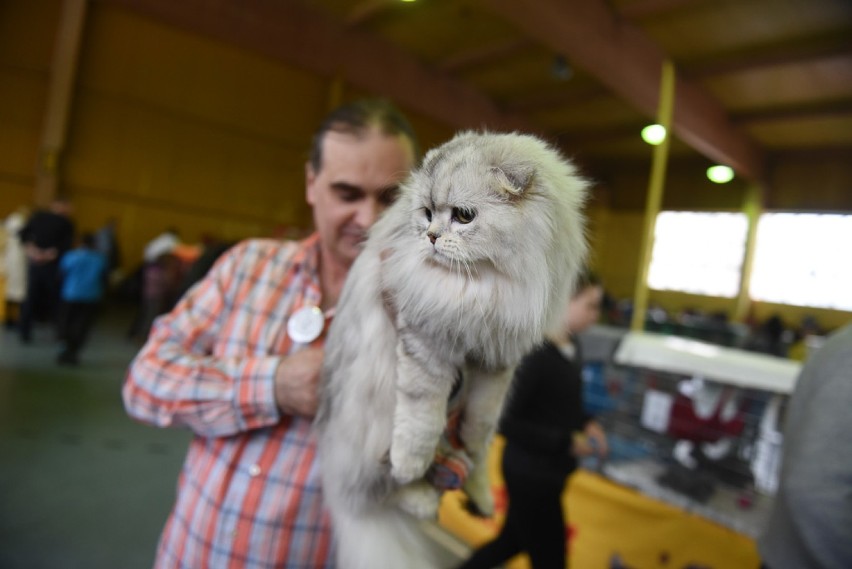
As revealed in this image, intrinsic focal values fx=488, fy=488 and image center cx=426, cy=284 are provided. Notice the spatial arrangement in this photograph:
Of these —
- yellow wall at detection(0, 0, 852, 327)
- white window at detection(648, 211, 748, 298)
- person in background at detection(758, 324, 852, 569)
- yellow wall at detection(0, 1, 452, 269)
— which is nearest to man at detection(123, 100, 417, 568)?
person in background at detection(758, 324, 852, 569)

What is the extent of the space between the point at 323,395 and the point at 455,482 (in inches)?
11.2

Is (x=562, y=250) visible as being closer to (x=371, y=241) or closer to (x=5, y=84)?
(x=371, y=241)

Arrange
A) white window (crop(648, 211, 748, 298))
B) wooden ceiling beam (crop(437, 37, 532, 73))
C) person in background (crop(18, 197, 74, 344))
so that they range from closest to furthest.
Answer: person in background (crop(18, 197, 74, 344))
wooden ceiling beam (crop(437, 37, 532, 73))
white window (crop(648, 211, 748, 298))

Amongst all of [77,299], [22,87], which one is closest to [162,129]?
[22,87]

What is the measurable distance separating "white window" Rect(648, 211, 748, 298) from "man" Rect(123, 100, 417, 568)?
1096cm

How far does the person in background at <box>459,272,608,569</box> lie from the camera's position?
2.03 meters

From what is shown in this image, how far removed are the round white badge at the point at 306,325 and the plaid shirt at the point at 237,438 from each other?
25 mm

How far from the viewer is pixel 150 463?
2.95 meters

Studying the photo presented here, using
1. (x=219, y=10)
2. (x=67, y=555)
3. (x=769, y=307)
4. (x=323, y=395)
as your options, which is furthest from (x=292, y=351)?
(x=769, y=307)

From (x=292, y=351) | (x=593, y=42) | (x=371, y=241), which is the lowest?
(x=292, y=351)

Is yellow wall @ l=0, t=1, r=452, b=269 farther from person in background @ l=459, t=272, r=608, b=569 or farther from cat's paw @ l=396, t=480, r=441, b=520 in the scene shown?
cat's paw @ l=396, t=480, r=441, b=520

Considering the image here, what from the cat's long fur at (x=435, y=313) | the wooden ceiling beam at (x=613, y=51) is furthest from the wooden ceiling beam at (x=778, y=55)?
the cat's long fur at (x=435, y=313)

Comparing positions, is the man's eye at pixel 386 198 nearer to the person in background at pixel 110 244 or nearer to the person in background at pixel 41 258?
the person in background at pixel 41 258

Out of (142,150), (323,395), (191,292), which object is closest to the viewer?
(323,395)
